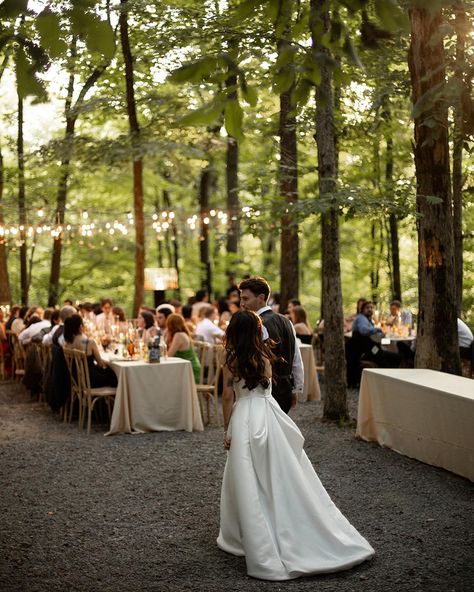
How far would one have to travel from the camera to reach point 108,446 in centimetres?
1018

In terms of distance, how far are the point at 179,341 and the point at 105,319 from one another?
6027 mm

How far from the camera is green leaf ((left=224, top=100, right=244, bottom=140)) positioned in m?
2.97

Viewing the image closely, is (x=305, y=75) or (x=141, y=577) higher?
(x=305, y=75)

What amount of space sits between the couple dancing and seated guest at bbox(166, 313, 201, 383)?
596 centimetres

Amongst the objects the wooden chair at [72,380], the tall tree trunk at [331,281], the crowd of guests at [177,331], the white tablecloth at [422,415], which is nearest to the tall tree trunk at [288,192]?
the tall tree trunk at [331,281]

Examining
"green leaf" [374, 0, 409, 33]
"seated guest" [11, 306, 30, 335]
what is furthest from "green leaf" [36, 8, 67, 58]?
"seated guest" [11, 306, 30, 335]

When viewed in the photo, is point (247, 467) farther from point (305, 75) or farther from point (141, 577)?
point (305, 75)

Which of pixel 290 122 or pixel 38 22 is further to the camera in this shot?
pixel 290 122

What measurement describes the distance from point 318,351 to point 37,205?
489 inches

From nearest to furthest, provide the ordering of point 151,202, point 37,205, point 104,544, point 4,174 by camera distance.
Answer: point 104,544 < point 4,174 < point 37,205 < point 151,202

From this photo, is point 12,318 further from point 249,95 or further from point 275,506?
point 249,95

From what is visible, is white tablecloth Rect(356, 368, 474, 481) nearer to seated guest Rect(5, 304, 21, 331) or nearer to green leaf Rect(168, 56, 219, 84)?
green leaf Rect(168, 56, 219, 84)

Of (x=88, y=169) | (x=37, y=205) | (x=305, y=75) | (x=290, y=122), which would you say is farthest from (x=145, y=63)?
(x=305, y=75)

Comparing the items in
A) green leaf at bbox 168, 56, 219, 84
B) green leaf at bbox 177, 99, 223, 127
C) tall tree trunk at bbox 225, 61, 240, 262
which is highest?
tall tree trunk at bbox 225, 61, 240, 262
